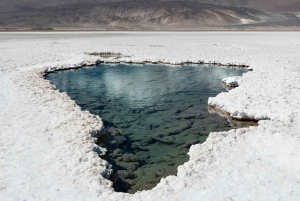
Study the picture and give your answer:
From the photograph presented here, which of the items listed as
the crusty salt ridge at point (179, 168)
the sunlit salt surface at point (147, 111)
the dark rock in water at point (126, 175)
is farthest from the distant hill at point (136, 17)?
the dark rock in water at point (126, 175)

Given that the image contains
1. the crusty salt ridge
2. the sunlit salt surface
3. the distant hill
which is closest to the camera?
the crusty salt ridge

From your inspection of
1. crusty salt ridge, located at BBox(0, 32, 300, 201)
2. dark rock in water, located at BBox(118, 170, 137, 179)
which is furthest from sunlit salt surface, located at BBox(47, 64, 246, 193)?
crusty salt ridge, located at BBox(0, 32, 300, 201)

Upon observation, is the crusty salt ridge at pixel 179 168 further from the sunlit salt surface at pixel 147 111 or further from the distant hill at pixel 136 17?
the distant hill at pixel 136 17

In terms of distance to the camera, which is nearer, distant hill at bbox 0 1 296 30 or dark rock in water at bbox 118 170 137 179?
dark rock in water at bbox 118 170 137 179

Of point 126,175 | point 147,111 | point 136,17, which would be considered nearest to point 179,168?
point 126,175

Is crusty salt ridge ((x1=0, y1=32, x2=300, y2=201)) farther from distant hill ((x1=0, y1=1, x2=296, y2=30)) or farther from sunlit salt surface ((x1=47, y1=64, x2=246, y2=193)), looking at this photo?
distant hill ((x1=0, y1=1, x2=296, y2=30))

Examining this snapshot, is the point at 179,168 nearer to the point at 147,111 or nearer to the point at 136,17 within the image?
the point at 147,111

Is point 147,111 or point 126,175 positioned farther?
point 147,111
